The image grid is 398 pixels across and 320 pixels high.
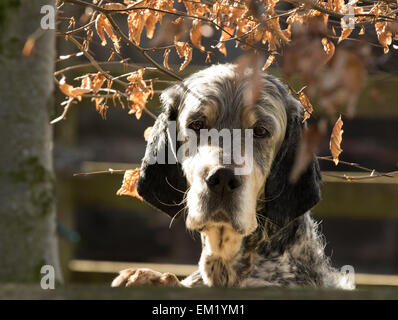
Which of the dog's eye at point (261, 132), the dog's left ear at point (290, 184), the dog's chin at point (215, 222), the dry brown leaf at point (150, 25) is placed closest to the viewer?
the dry brown leaf at point (150, 25)

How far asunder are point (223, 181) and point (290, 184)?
68 cm

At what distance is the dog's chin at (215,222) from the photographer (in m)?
3.07

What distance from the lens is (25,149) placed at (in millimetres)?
1860

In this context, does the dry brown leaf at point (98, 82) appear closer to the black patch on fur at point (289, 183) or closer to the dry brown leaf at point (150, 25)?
the dry brown leaf at point (150, 25)

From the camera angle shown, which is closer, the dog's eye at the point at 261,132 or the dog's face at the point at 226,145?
the dog's face at the point at 226,145

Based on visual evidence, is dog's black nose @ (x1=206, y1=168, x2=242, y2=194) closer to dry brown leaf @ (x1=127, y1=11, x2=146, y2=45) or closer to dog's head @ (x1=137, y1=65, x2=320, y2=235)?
dog's head @ (x1=137, y1=65, x2=320, y2=235)

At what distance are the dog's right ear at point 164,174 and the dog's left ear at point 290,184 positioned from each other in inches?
17.7

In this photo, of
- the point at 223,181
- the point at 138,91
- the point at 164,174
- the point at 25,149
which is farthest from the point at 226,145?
the point at 25,149

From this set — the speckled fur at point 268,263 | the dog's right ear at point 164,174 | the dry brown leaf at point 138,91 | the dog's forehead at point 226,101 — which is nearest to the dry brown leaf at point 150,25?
the dry brown leaf at point 138,91

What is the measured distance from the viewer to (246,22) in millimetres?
3297

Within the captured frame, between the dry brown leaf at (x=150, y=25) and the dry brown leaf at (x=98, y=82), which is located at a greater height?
the dry brown leaf at (x=150, y=25)

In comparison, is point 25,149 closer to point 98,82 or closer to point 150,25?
point 150,25
